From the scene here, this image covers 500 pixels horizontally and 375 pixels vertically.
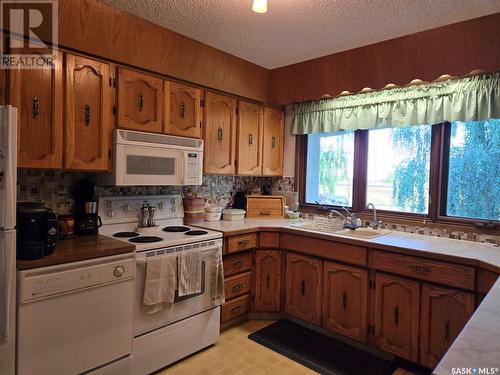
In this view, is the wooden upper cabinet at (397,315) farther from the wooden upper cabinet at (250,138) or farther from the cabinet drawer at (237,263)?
the wooden upper cabinet at (250,138)

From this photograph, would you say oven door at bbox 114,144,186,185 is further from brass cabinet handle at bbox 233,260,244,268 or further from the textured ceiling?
the textured ceiling

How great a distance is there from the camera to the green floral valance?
233 centimetres

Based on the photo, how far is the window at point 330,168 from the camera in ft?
10.8

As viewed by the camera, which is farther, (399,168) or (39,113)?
(399,168)

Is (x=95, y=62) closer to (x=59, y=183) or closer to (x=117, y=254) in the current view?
(x=59, y=183)

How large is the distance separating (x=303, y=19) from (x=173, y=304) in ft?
7.12

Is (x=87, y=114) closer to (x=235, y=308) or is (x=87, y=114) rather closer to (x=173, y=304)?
(x=173, y=304)

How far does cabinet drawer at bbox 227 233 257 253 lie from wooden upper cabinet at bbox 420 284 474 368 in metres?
1.34

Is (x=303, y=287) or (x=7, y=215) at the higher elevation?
(x=7, y=215)

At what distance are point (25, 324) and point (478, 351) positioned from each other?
183cm

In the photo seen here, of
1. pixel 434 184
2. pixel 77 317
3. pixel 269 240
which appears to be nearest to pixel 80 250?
pixel 77 317

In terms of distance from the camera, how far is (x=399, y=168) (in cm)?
293

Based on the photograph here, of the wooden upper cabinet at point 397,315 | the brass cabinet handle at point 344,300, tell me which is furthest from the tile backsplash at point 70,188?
the brass cabinet handle at point 344,300

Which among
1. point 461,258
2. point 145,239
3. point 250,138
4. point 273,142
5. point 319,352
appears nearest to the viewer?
point 461,258
